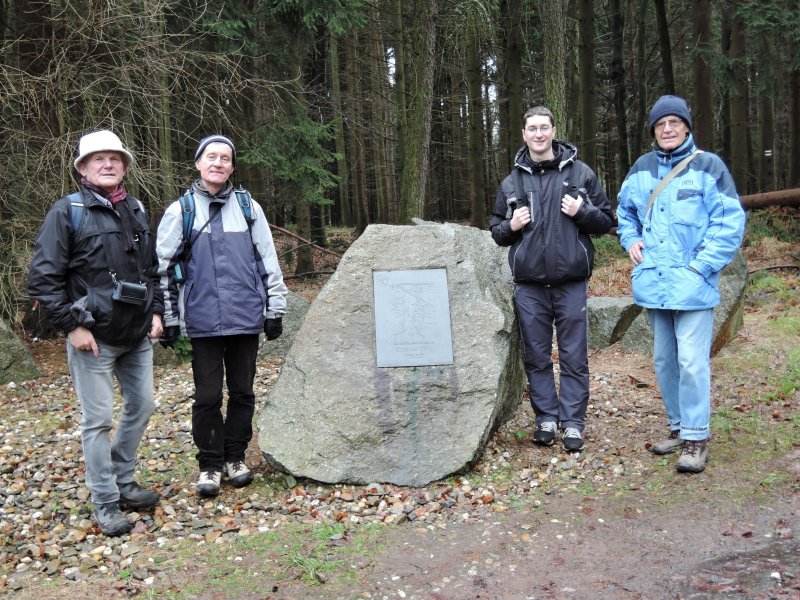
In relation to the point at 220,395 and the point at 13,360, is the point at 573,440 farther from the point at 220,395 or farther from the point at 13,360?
the point at 13,360

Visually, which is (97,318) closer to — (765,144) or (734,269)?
(734,269)

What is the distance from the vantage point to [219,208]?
170 inches

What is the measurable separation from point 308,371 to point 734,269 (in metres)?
4.86

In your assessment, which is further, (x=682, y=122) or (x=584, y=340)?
(x=584, y=340)

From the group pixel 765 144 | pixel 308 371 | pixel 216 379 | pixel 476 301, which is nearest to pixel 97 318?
pixel 216 379

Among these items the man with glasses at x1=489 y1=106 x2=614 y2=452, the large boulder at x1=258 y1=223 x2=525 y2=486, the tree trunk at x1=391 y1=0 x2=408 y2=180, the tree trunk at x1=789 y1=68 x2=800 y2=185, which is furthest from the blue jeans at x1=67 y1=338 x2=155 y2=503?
the tree trunk at x1=789 y1=68 x2=800 y2=185

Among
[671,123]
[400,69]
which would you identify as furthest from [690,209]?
[400,69]

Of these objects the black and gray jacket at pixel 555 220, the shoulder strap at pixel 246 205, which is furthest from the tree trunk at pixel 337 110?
the shoulder strap at pixel 246 205

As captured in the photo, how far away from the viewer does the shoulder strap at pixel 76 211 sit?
3.82 metres

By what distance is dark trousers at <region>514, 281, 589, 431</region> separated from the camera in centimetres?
484

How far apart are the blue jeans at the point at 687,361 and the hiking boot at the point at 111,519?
137 inches

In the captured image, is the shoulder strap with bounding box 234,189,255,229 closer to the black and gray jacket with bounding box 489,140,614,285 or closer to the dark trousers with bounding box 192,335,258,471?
the dark trousers with bounding box 192,335,258,471

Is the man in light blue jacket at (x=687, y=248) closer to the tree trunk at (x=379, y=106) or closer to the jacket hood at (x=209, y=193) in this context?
the jacket hood at (x=209, y=193)

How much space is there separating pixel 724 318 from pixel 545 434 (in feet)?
9.84
